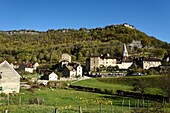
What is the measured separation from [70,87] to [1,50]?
104097 mm

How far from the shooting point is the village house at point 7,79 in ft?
154

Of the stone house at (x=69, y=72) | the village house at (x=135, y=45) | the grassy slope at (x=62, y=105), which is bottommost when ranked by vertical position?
the grassy slope at (x=62, y=105)

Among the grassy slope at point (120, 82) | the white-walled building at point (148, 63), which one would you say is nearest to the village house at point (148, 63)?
the white-walled building at point (148, 63)

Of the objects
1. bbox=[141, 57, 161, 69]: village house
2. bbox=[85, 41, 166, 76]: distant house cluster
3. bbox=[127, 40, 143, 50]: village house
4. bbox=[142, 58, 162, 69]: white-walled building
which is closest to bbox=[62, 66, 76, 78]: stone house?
bbox=[85, 41, 166, 76]: distant house cluster

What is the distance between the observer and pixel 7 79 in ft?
157

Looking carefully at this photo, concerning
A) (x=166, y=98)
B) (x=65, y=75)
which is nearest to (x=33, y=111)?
(x=166, y=98)

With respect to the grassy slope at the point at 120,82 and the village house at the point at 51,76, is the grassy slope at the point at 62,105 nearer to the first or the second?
the grassy slope at the point at 120,82

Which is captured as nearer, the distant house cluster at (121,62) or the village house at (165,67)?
the village house at (165,67)

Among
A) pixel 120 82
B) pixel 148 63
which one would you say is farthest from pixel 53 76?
pixel 148 63

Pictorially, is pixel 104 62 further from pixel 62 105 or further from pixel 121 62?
pixel 62 105

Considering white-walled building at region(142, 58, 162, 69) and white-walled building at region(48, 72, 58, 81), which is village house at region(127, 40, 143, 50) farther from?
white-walled building at region(48, 72, 58, 81)

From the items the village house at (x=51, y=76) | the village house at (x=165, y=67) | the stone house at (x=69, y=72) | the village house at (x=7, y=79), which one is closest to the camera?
the village house at (x=7, y=79)

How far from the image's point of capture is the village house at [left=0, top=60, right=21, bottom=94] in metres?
47.0

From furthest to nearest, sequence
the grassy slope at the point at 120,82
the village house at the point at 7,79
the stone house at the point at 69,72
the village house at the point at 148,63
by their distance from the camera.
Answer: the village house at the point at 148,63 < the stone house at the point at 69,72 < the grassy slope at the point at 120,82 < the village house at the point at 7,79
